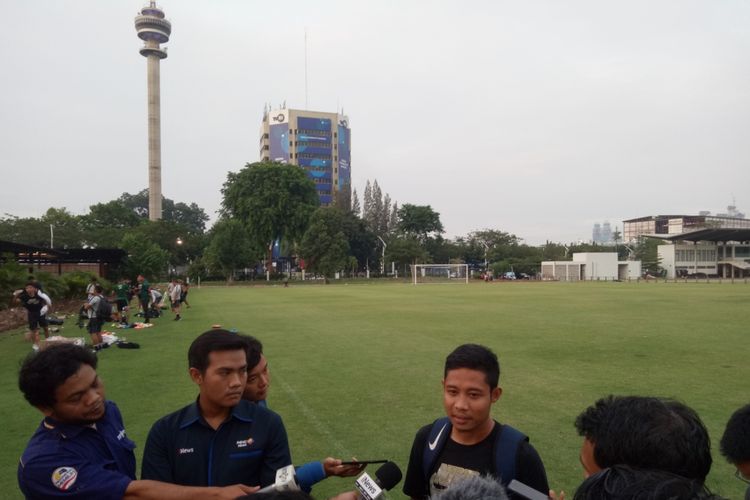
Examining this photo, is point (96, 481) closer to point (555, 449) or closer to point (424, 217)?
point (555, 449)

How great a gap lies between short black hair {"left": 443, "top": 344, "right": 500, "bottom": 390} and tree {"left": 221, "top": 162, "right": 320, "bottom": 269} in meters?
62.3

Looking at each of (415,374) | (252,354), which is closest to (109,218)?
(415,374)

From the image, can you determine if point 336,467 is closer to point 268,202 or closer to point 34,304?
point 34,304

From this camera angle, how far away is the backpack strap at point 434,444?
268cm

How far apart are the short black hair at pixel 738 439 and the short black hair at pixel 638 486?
0.90m

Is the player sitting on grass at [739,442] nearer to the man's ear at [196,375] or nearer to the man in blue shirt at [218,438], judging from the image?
the man in blue shirt at [218,438]

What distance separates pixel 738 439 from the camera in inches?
84.1

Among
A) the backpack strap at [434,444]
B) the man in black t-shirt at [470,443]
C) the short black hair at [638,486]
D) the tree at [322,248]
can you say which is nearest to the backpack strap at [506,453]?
the man in black t-shirt at [470,443]

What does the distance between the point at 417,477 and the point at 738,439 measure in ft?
4.84

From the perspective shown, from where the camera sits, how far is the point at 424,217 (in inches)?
3339

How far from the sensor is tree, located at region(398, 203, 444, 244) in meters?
84.8

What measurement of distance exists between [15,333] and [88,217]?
58.3 meters

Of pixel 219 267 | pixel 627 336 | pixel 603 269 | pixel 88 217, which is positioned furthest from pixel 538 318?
pixel 88 217

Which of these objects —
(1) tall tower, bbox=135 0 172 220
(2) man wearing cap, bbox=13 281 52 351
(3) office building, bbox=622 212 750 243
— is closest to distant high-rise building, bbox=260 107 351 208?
(1) tall tower, bbox=135 0 172 220
